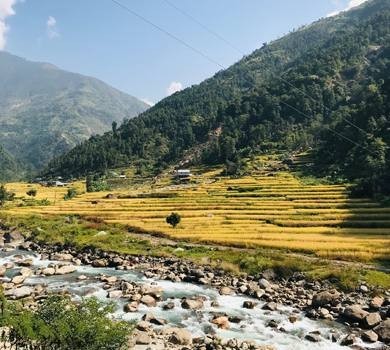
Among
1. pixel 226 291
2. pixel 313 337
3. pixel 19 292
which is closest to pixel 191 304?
pixel 226 291

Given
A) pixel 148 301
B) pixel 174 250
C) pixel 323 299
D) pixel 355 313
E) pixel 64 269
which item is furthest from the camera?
pixel 174 250

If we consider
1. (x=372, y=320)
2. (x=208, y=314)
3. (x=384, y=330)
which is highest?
(x=372, y=320)

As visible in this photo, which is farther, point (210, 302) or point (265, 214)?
point (265, 214)

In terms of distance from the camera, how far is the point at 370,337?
39.6 m

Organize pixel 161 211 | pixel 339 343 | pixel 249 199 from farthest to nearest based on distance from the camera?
Answer: pixel 249 199 < pixel 161 211 < pixel 339 343

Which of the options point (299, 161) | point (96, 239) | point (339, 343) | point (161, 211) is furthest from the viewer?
point (299, 161)

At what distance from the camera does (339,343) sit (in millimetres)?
39500

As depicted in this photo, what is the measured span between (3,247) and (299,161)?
108 m

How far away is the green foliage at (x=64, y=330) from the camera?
30844mm

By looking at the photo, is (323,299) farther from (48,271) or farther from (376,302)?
(48,271)

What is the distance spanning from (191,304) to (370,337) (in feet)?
56.2

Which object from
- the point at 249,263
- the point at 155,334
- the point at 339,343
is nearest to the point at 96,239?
the point at 249,263

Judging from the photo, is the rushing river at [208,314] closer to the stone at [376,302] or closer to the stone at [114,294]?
the stone at [114,294]

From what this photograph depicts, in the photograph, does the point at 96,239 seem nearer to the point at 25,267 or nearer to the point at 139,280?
the point at 25,267
